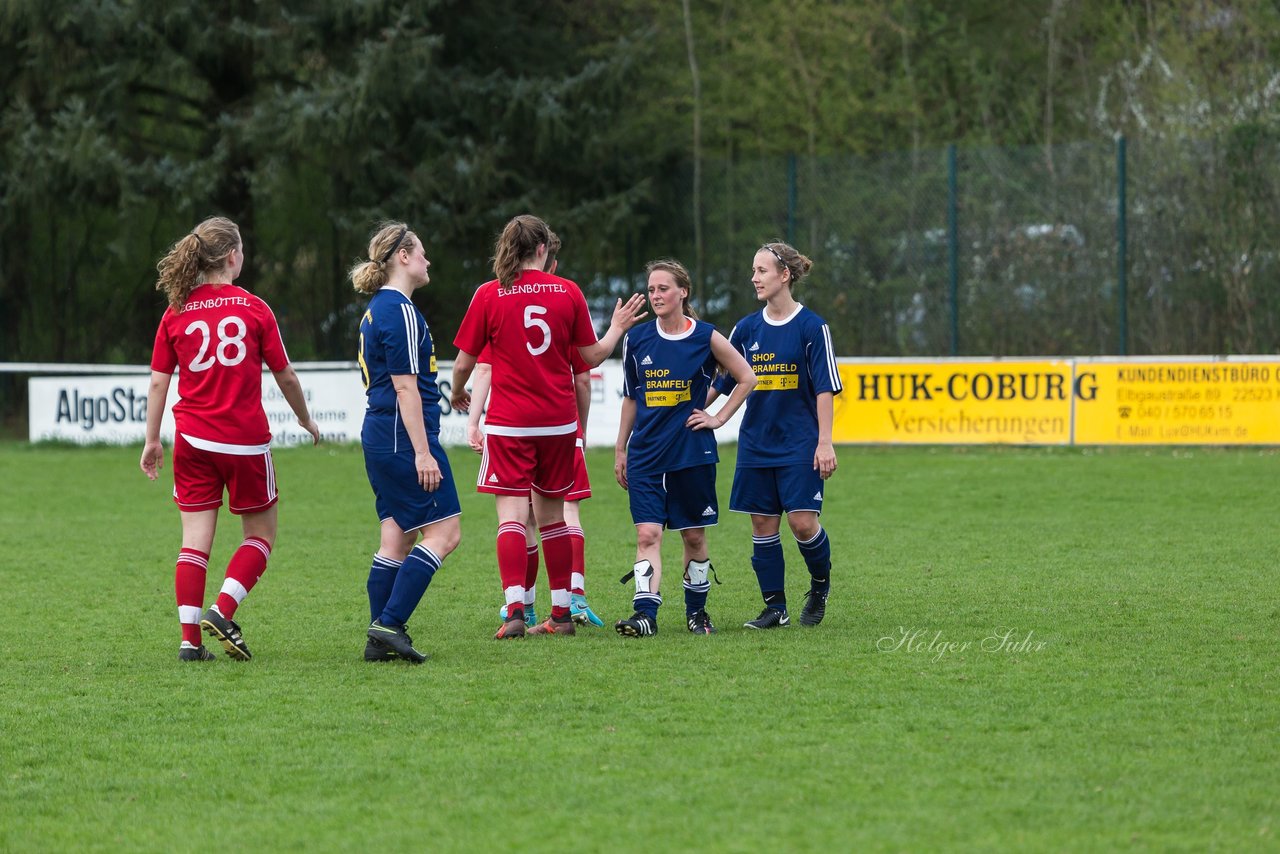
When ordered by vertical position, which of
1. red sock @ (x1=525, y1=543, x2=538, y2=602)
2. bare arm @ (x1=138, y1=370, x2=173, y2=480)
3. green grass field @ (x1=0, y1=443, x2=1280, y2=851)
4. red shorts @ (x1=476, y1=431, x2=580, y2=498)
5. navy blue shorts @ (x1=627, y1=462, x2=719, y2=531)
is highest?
bare arm @ (x1=138, y1=370, x2=173, y2=480)

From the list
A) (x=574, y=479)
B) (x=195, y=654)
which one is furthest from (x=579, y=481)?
(x=195, y=654)

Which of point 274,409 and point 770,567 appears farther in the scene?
point 274,409

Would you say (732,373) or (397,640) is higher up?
(732,373)

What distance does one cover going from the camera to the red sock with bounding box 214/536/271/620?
21.5ft

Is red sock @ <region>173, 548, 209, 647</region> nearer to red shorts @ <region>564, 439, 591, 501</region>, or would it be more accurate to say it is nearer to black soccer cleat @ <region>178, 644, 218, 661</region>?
black soccer cleat @ <region>178, 644, 218, 661</region>

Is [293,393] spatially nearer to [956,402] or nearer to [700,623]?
[700,623]

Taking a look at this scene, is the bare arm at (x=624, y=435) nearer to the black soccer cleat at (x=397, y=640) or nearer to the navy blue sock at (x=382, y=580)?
the navy blue sock at (x=382, y=580)

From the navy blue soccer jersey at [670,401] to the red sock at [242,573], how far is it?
1.63 metres

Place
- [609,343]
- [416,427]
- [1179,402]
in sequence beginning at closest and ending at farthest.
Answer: [416,427] → [609,343] → [1179,402]

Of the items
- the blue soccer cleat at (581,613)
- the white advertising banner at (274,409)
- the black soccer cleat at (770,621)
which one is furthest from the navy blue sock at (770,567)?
the white advertising banner at (274,409)

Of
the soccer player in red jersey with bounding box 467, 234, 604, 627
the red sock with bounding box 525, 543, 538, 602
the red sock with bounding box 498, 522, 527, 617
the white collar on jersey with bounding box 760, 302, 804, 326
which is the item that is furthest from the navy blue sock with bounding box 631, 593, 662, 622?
the white collar on jersey with bounding box 760, 302, 804, 326

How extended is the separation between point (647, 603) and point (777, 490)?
77 centimetres

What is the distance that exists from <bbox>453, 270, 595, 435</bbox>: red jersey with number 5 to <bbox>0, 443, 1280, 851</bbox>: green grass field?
99 cm

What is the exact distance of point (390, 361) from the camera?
6.32 meters
